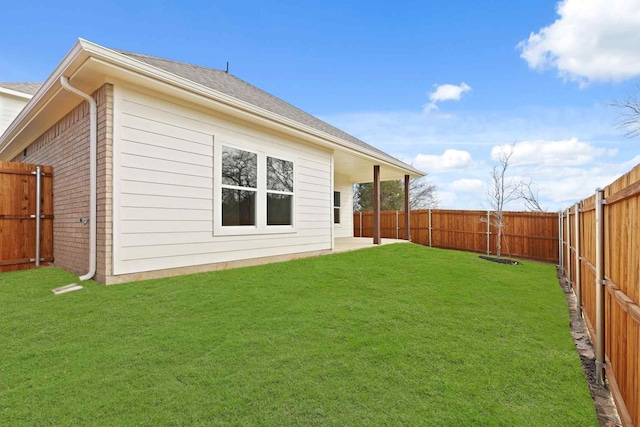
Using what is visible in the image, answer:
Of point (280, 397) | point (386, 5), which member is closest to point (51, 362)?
point (280, 397)

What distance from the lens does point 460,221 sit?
1271cm

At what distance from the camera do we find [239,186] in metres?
6.01

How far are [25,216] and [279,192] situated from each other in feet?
16.0

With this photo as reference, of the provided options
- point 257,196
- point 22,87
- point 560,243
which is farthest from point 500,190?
point 22,87

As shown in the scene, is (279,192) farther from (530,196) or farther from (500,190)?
(530,196)

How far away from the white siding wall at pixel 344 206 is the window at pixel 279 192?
5.98 metres

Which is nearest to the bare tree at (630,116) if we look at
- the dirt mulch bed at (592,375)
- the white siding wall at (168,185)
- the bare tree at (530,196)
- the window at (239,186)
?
the bare tree at (530,196)

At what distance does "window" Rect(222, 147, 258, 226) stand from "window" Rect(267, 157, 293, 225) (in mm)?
416

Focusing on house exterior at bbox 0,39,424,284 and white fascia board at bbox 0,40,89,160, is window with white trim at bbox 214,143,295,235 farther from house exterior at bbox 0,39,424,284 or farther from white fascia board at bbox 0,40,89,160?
white fascia board at bbox 0,40,89,160

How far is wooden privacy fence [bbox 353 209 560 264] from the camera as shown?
34.2 ft

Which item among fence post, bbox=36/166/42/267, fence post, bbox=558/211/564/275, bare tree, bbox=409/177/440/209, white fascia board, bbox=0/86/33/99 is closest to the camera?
fence post, bbox=36/166/42/267

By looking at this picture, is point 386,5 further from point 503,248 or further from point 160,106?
point 503,248

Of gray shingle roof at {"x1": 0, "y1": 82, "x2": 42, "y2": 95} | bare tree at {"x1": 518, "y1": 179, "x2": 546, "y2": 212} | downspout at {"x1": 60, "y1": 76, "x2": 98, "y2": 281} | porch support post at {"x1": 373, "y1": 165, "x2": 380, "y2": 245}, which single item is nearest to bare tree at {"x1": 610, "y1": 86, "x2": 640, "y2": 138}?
bare tree at {"x1": 518, "y1": 179, "x2": 546, "y2": 212}

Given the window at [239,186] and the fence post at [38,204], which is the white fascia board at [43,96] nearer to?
the fence post at [38,204]
